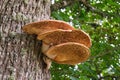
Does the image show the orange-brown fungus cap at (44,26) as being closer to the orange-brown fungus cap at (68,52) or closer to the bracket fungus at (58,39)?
the bracket fungus at (58,39)

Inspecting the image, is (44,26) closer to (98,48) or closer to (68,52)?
(68,52)

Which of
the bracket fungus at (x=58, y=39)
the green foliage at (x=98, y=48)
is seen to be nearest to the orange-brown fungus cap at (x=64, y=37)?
the bracket fungus at (x=58, y=39)

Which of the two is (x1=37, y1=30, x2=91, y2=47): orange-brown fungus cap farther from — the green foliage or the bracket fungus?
the green foliage

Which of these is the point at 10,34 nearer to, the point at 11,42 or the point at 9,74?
the point at 11,42

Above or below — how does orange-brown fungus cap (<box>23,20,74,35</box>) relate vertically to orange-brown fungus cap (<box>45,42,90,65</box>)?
above

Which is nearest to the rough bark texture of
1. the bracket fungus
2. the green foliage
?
the bracket fungus

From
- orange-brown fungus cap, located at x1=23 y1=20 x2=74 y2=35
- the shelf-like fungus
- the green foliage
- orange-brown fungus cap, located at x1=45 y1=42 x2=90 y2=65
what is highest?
orange-brown fungus cap, located at x1=23 y1=20 x2=74 y2=35

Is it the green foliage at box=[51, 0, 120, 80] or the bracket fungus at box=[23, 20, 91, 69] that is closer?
the bracket fungus at box=[23, 20, 91, 69]

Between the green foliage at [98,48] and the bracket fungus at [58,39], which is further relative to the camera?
the green foliage at [98,48]
